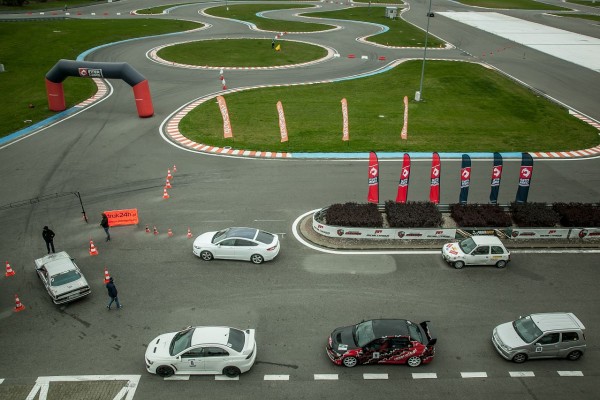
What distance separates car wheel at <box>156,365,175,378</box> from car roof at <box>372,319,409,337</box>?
24.6 feet

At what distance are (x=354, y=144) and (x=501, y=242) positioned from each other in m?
15.3

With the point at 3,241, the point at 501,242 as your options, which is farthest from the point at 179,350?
the point at 501,242

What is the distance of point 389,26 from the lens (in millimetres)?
83125

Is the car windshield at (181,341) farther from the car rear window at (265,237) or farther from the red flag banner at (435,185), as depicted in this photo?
the red flag banner at (435,185)

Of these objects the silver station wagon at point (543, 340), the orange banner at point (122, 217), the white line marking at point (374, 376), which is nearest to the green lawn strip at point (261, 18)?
the orange banner at point (122, 217)

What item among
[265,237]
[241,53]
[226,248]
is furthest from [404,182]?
[241,53]

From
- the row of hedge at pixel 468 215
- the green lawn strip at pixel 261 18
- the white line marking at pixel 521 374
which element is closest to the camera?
the white line marking at pixel 521 374

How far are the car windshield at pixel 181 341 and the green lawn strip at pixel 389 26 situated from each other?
62.3 m

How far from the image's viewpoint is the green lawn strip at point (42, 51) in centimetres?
4188

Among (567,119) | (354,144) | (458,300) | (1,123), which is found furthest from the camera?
(567,119)

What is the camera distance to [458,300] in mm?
20328

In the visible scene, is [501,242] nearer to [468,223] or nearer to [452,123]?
[468,223]

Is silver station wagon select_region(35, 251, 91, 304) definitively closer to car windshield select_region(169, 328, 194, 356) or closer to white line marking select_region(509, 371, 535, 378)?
car windshield select_region(169, 328, 194, 356)

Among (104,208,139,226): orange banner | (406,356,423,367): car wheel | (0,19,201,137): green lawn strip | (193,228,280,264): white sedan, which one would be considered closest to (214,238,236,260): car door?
(193,228,280,264): white sedan
